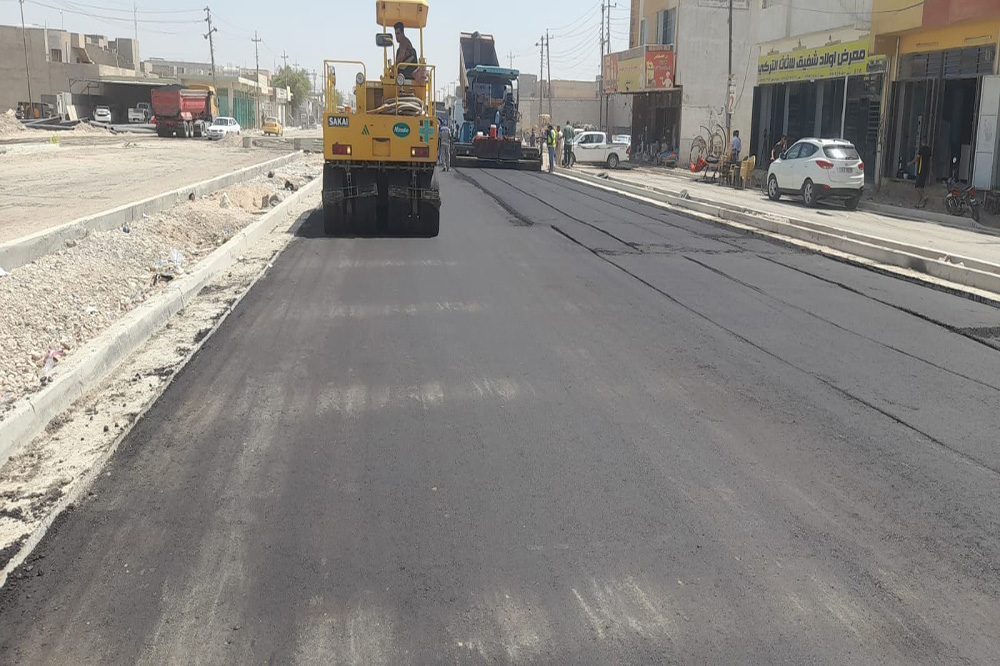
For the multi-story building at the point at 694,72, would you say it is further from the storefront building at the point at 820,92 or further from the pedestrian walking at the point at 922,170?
the pedestrian walking at the point at 922,170

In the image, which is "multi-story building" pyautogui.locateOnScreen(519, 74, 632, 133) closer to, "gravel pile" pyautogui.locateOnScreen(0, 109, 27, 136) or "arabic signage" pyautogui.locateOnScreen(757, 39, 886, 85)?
"arabic signage" pyautogui.locateOnScreen(757, 39, 886, 85)

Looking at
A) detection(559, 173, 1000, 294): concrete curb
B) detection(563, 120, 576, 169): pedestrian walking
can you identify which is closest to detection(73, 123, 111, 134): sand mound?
detection(563, 120, 576, 169): pedestrian walking

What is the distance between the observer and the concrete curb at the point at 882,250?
1207 cm

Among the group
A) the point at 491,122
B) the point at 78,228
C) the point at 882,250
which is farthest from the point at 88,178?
Answer: the point at 882,250

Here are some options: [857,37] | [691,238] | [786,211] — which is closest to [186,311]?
[691,238]

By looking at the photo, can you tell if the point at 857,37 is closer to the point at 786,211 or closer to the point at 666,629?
the point at 786,211

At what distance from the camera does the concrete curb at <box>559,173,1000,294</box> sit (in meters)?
12.1

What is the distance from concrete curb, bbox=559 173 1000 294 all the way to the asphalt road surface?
120 inches

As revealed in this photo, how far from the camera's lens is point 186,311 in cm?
951

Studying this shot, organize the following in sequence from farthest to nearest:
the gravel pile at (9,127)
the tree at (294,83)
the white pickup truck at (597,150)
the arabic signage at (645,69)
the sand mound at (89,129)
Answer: the tree at (294,83), the sand mound at (89,129), the gravel pile at (9,127), the arabic signage at (645,69), the white pickup truck at (597,150)

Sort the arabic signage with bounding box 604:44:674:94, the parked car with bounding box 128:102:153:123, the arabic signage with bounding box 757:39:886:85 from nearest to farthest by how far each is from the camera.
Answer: the arabic signage with bounding box 757:39:886:85
the arabic signage with bounding box 604:44:674:94
the parked car with bounding box 128:102:153:123

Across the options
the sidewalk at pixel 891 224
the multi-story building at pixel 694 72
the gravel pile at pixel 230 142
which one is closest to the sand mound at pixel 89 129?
the gravel pile at pixel 230 142

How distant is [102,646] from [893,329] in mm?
7948

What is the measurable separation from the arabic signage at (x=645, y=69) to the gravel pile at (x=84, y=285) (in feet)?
122
